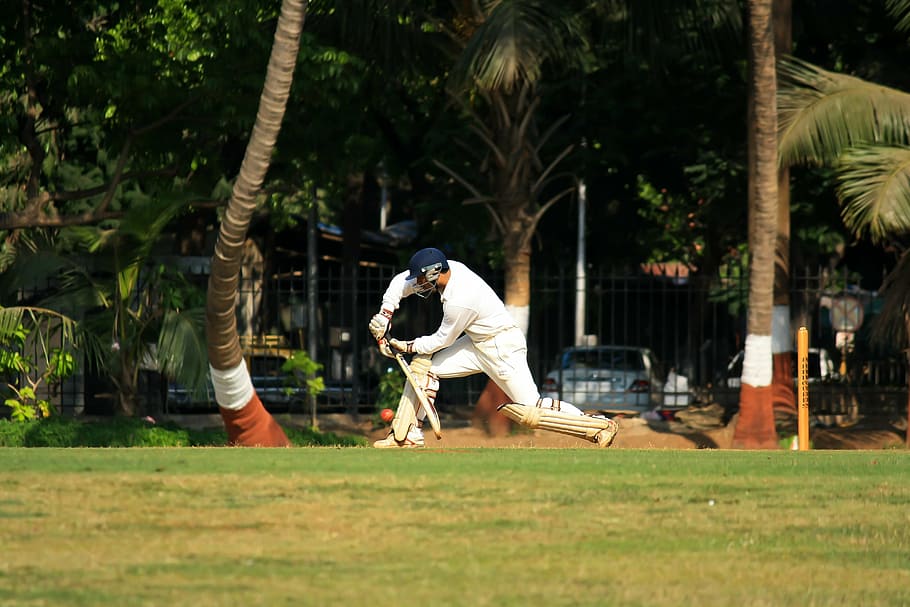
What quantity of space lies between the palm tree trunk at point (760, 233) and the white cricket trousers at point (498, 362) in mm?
6287

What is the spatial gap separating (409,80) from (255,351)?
5.39 m

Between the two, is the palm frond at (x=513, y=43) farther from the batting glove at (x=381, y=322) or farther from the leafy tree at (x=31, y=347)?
the batting glove at (x=381, y=322)

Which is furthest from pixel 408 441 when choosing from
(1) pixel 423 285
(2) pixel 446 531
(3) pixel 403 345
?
(2) pixel 446 531

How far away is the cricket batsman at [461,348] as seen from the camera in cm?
1140

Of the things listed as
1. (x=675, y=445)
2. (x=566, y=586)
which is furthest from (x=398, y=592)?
(x=675, y=445)

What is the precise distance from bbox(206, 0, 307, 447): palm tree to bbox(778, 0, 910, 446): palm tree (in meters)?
6.16

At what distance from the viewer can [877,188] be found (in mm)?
16719

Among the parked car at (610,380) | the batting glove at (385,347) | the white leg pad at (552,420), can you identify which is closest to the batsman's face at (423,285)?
the batting glove at (385,347)

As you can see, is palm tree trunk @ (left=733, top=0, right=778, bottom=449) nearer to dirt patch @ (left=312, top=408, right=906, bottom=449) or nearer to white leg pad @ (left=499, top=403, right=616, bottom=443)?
dirt patch @ (left=312, top=408, right=906, bottom=449)

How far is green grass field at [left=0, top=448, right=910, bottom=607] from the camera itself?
252 inches

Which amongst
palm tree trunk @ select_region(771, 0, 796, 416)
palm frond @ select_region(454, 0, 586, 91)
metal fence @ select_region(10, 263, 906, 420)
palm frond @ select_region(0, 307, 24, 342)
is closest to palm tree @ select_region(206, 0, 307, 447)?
palm frond @ select_region(0, 307, 24, 342)

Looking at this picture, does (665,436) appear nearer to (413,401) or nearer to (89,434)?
(89,434)

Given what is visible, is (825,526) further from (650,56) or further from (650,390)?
(650,390)

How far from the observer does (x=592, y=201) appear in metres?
26.6
